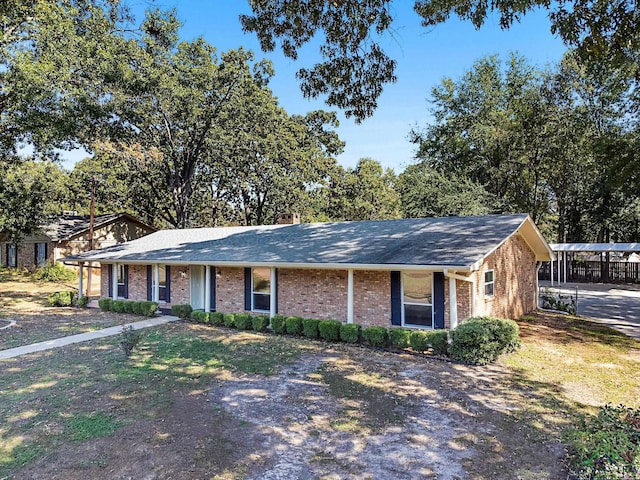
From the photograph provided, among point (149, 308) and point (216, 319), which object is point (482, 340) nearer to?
point (216, 319)

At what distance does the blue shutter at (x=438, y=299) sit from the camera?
36.1 feet

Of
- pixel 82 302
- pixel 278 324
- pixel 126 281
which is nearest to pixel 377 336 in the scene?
pixel 278 324

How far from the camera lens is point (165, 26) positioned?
21.3 m

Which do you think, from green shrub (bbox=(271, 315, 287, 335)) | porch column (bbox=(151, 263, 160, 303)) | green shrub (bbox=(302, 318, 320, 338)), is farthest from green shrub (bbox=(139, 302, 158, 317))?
green shrub (bbox=(302, 318, 320, 338))

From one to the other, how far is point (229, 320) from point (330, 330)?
3.95 metres

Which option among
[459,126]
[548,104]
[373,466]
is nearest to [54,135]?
[373,466]

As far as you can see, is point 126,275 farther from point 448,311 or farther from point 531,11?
point 531,11

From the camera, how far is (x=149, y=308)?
15.4 metres

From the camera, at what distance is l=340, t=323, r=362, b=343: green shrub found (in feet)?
36.3

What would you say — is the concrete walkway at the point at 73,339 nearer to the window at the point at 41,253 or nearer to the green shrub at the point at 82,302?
the green shrub at the point at 82,302

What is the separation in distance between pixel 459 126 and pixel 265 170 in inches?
616

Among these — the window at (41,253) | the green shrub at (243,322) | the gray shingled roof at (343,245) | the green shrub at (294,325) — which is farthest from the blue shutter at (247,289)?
the window at (41,253)

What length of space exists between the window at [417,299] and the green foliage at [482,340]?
5.25 ft

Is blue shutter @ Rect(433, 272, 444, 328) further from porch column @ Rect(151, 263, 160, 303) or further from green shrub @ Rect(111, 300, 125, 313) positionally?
green shrub @ Rect(111, 300, 125, 313)
